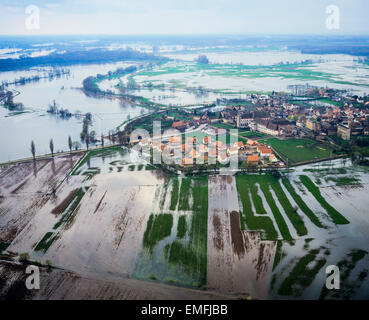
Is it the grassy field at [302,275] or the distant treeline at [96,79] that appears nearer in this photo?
the grassy field at [302,275]

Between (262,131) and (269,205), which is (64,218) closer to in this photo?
(269,205)

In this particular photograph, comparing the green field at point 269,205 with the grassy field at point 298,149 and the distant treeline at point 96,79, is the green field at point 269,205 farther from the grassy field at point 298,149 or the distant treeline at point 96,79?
the distant treeline at point 96,79

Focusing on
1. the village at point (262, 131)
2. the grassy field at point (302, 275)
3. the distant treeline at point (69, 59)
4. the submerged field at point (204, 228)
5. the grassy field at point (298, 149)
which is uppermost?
the distant treeline at point (69, 59)

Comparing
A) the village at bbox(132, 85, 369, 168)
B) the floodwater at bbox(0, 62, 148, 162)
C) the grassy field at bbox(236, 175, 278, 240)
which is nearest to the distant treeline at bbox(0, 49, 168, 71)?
the floodwater at bbox(0, 62, 148, 162)

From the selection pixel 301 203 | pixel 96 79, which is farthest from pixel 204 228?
pixel 96 79

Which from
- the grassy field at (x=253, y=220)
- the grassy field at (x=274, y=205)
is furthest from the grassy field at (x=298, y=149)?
the grassy field at (x=253, y=220)

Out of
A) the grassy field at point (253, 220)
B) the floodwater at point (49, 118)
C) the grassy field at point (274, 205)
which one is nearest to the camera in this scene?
the grassy field at point (253, 220)

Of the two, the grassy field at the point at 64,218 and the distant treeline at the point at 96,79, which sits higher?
the distant treeline at the point at 96,79

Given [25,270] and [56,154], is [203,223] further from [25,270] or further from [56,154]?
[56,154]
